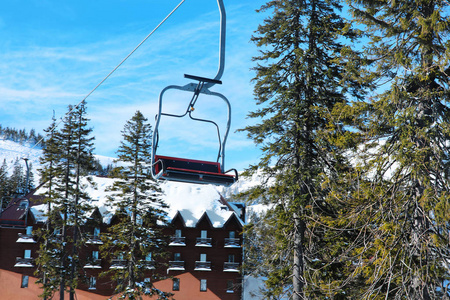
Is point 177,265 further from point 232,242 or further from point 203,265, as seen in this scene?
point 232,242

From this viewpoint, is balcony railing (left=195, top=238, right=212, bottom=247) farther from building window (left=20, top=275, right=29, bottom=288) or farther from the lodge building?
building window (left=20, top=275, right=29, bottom=288)

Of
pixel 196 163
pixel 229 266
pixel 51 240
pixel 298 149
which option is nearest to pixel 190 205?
pixel 229 266

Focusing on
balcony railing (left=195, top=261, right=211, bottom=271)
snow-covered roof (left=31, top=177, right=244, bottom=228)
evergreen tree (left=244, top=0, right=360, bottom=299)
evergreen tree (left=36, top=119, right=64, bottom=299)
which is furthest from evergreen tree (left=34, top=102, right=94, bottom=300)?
evergreen tree (left=244, top=0, right=360, bottom=299)

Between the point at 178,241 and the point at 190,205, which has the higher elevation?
the point at 190,205

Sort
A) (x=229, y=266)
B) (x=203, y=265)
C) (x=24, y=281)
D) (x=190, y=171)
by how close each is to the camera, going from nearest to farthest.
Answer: (x=190, y=171) < (x=24, y=281) < (x=203, y=265) < (x=229, y=266)

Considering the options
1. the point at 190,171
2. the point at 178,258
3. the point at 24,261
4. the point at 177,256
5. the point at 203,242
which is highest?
the point at 190,171

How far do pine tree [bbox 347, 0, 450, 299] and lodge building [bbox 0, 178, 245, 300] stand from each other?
102ft

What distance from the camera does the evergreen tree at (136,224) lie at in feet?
92.6

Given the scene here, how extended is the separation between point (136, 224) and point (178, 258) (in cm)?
1466

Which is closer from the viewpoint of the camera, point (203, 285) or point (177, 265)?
point (177, 265)

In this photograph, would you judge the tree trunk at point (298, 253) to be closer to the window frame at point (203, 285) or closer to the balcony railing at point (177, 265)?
the balcony railing at point (177, 265)

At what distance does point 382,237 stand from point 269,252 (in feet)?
22.5

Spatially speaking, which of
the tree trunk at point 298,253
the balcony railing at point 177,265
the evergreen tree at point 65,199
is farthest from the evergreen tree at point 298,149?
the balcony railing at point 177,265

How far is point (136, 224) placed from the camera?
28922 mm
